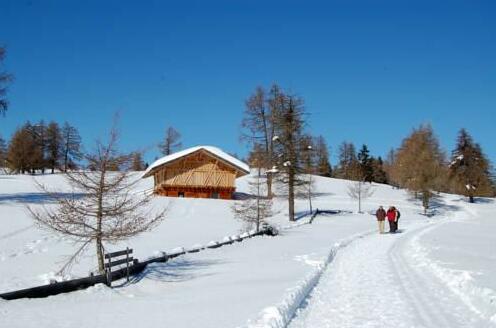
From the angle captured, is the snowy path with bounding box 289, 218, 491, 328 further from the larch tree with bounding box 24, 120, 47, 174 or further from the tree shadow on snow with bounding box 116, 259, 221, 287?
the larch tree with bounding box 24, 120, 47, 174

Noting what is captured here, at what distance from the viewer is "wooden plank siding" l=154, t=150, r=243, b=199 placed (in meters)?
49.8

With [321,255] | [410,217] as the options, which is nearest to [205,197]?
[410,217]

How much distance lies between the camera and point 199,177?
5006cm

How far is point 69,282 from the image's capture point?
37.4 ft

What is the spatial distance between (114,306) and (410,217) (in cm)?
3926

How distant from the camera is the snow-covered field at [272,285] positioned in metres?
8.86

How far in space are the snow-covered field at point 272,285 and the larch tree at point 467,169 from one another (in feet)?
138

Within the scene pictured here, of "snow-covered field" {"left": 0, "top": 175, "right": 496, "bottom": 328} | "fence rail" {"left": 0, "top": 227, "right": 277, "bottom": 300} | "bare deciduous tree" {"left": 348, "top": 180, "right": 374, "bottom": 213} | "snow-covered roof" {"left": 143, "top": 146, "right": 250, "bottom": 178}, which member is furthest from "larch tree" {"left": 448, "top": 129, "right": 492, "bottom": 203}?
"fence rail" {"left": 0, "top": 227, "right": 277, "bottom": 300}

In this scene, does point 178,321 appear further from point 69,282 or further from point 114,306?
point 69,282

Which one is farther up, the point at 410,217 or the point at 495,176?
the point at 495,176

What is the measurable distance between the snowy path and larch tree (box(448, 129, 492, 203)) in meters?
51.5

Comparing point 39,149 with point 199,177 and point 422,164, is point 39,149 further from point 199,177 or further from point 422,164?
point 422,164

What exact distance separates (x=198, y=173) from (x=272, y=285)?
38.6 metres

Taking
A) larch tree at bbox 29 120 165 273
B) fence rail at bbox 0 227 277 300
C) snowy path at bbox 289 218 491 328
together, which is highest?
larch tree at bbox 29 120 165 273
